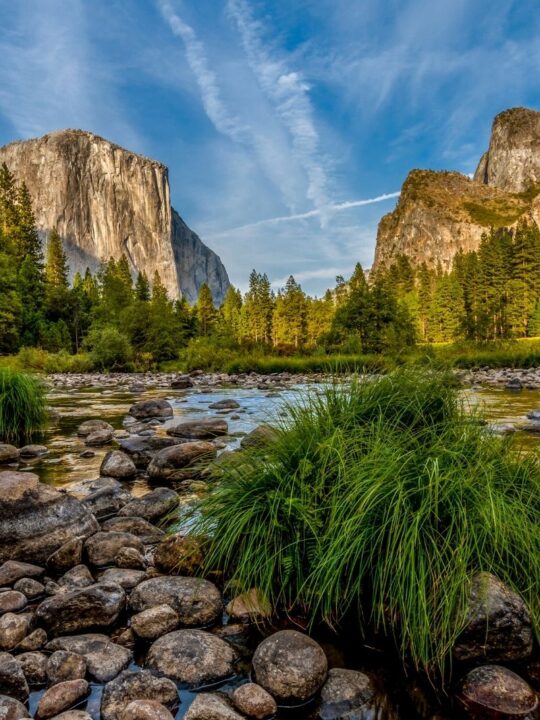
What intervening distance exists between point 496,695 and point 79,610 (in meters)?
1.92

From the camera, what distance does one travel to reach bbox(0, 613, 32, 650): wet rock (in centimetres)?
220

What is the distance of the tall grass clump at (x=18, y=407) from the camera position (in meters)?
7.74

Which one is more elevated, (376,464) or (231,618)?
(376,464)

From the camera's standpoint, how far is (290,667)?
6.38 feet

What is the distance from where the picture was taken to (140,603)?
2.55m

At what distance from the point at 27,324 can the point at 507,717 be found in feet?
147

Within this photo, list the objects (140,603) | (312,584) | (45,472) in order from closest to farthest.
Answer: (312,584), (140,603), (45,472)

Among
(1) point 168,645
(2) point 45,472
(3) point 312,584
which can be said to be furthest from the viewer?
(2) point 45,472

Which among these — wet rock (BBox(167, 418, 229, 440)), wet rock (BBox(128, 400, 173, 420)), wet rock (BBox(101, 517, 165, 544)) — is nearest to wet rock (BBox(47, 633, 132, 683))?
wet rock (BBox(101, 517, 165, 544))

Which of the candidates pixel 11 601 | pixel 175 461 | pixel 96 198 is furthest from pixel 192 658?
pixel 96 198

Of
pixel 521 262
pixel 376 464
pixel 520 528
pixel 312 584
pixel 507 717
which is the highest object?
pixel 521 262

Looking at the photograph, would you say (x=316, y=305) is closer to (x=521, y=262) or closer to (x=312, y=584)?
(x=521, y=262)

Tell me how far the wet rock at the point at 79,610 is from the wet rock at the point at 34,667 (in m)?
0.27

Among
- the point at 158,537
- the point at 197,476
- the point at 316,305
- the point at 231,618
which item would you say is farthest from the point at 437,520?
the point at 316,305
